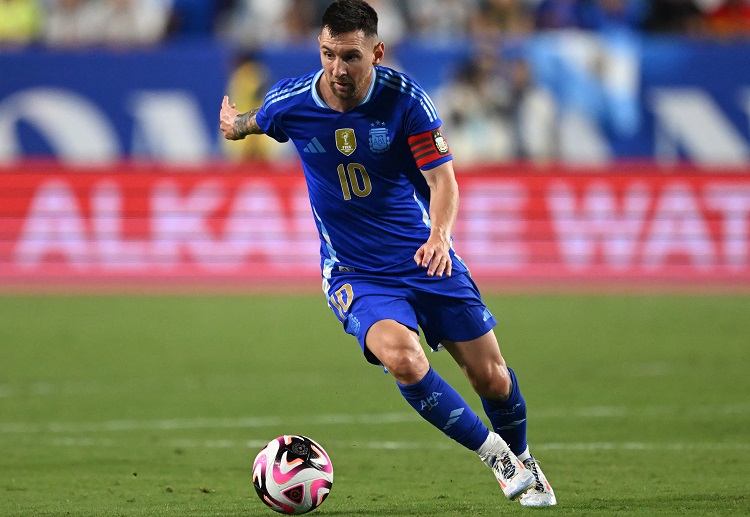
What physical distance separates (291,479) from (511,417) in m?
1.21

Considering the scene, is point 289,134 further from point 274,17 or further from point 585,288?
point 274,17

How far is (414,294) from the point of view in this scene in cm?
652

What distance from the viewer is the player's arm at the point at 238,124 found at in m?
6.90

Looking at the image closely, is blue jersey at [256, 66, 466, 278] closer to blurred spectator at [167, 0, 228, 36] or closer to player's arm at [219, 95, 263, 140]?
→ player's arm at [219, 95, 263, 140]

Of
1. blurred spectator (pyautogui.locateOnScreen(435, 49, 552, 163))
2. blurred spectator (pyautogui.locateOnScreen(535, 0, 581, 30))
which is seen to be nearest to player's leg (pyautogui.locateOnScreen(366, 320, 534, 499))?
blurred spectator (pyautogui.locateOnScreen(435, 49, 552, 163))

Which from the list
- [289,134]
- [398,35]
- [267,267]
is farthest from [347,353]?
[398,35]

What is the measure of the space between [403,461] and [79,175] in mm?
10963

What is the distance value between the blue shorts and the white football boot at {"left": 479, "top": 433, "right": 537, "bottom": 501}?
1.78 feet

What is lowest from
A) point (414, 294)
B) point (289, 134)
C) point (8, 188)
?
point (8, 188)

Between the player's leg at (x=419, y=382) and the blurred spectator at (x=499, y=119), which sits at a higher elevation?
the player's leg at (x=419, y=382)

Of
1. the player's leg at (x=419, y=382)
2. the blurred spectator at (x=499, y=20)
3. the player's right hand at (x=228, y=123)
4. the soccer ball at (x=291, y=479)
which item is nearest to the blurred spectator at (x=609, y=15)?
the blurred spectator at (x=499, y=20)

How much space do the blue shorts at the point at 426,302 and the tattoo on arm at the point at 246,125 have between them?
36.8 inches

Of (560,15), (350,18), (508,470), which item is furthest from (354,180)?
(560,15)

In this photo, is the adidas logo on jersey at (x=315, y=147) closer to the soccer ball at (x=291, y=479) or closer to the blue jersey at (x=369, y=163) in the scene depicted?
the blue jersey at (x=369, y=163)
